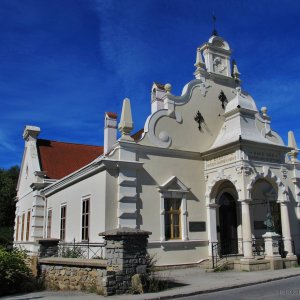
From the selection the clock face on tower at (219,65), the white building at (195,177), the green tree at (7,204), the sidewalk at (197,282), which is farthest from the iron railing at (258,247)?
the green tree at (7,204)

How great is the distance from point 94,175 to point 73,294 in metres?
6.45

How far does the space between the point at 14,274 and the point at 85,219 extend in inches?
166

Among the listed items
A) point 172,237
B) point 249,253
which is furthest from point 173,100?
point 249,253

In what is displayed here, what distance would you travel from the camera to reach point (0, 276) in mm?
13578

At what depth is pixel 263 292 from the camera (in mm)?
10773

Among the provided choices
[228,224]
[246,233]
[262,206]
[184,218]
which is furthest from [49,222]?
[246,233]

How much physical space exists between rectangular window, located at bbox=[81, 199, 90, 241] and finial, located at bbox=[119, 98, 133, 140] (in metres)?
3.46

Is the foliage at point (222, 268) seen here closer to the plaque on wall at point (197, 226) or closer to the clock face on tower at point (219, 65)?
the plaque on wall at point (197, 226)

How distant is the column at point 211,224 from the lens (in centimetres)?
1761

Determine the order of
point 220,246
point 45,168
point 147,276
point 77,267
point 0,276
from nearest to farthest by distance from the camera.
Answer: point 147,276
point 77,267
point 0,276
point 220,246
point 45,168

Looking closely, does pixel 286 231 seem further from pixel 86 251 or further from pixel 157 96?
A: pixel 86 251

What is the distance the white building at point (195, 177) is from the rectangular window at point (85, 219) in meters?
0.09

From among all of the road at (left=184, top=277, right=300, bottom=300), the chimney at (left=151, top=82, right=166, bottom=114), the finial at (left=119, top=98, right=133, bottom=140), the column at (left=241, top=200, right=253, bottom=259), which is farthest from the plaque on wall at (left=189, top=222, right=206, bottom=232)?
the chimney at (left=151, top=82, right=166, bottom=114)

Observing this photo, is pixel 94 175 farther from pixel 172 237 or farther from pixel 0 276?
pixel 0 276
